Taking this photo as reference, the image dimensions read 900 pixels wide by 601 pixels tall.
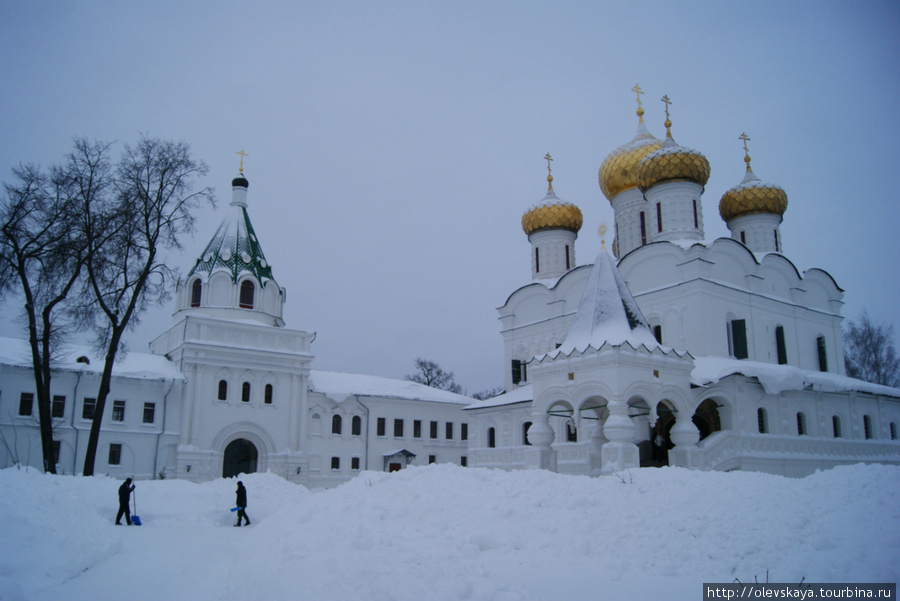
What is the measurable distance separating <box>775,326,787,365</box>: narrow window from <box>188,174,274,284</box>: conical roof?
19.5m

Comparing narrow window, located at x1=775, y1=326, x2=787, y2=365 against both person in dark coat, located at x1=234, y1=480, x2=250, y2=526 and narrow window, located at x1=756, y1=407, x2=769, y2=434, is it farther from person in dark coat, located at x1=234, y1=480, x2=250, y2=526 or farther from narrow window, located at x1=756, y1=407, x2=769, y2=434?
person in dark coat, located at x1=234, y1=480, x2=250, y2=526

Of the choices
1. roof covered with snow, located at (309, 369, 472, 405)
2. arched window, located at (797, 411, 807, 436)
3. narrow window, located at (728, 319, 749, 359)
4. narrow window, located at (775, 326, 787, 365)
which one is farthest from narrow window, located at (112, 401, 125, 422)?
narrow window, located at (775, 326, 787, 365)

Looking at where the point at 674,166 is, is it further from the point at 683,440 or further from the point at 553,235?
the point at 683,440

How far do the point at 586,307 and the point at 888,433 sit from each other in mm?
13130

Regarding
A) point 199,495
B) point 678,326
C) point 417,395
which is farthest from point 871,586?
point 417,395

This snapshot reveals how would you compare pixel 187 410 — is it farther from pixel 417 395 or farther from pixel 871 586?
pixel 871 586

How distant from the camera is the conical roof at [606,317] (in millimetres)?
15172

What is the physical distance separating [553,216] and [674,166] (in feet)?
19.7

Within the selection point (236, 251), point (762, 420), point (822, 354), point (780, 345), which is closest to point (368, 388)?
point (236, 251)

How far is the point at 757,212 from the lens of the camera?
2547 cm

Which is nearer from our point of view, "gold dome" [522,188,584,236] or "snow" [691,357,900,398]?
"snow" [691,357,900,398]

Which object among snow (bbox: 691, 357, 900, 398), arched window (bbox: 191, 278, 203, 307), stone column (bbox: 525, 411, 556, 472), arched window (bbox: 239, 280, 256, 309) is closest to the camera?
stone column (bbox: 525, 411, 556, 472)

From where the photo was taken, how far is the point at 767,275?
A: 75.0 ft

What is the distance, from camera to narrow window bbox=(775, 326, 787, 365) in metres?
22.2
